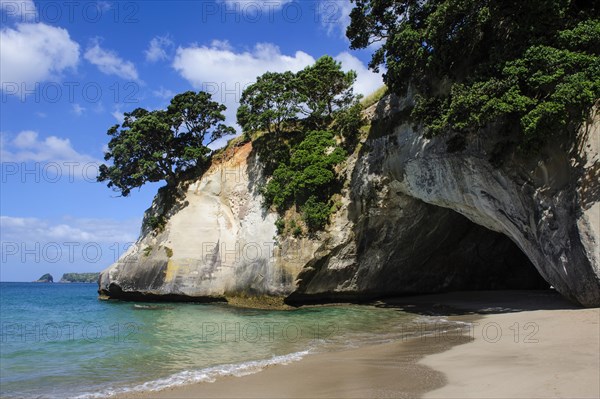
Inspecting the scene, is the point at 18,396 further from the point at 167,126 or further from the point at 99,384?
the point at 167,126

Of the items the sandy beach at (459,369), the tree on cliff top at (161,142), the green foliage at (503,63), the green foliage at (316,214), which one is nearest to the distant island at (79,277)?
the tree on cliff top at (161,142)

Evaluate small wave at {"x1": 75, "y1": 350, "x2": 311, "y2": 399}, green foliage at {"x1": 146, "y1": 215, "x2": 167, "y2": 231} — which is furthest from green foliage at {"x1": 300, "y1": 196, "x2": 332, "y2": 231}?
small wave at {"x1": 75, "y1": 350, "x2": 311, "y2": 399}

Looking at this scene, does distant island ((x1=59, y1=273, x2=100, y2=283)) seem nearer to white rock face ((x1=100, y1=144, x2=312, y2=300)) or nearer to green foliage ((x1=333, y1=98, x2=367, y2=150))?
white rock face ((x1=100, y1=144, x2=312, y2=300))

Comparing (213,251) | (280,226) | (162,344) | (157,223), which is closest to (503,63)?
(162,344)

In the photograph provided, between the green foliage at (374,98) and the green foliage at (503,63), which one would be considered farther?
the green foliage at (374,98)

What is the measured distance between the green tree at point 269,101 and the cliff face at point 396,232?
2780mm

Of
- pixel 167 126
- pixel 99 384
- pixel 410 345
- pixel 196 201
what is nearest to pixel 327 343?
pixel 410 345

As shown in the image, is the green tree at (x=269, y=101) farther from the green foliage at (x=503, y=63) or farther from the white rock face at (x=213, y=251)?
the green foliage at (x=503, y=63)

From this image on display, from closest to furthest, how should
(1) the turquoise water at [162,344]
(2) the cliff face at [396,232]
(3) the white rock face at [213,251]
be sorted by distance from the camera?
(1) the turquoise water at [162,344] < (2) the cliff face at [396,232] < (3) the white rock face at [213,251]

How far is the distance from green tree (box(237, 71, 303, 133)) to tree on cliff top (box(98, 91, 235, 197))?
4313mm

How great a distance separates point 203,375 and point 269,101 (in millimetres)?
19927

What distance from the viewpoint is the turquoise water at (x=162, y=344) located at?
9289mm

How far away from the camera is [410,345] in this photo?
37.1 feet

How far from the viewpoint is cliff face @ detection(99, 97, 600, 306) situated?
42.2ft
